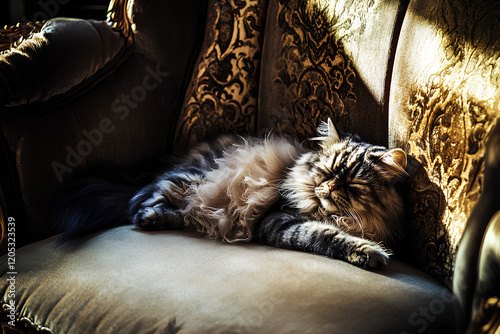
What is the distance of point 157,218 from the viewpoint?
3.28ft

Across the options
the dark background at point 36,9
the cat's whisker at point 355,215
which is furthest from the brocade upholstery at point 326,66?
the dark background at point 36,9

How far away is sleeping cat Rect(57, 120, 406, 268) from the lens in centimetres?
93

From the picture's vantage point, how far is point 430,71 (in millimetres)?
853

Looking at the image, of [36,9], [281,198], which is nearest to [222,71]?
[281,198]

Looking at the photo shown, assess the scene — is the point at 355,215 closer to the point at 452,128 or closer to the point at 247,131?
the point at 452,128

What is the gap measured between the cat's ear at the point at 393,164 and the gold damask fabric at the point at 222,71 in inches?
23.9

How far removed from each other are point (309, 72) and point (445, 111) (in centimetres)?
49

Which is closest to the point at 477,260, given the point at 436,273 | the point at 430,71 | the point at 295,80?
the point at 436,273

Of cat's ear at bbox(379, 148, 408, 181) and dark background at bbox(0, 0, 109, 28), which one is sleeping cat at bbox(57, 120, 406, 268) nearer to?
cat's ear at bbox(379, 148, 408, 181)

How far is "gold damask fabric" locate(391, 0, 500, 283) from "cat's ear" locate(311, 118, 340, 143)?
17 centimetres

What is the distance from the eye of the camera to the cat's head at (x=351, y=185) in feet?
3.12

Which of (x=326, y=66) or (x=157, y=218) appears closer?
(x=157, y=218)

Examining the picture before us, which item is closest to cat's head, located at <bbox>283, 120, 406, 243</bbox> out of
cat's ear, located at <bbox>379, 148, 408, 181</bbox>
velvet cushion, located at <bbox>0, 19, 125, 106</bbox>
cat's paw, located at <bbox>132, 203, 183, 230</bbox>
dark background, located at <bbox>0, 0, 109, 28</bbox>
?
cat's ear, located at <bbox>379, 148, 408, 181</bbox>

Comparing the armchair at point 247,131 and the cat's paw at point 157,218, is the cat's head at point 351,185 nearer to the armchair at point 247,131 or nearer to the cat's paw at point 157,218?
the armchair at point 247,131
